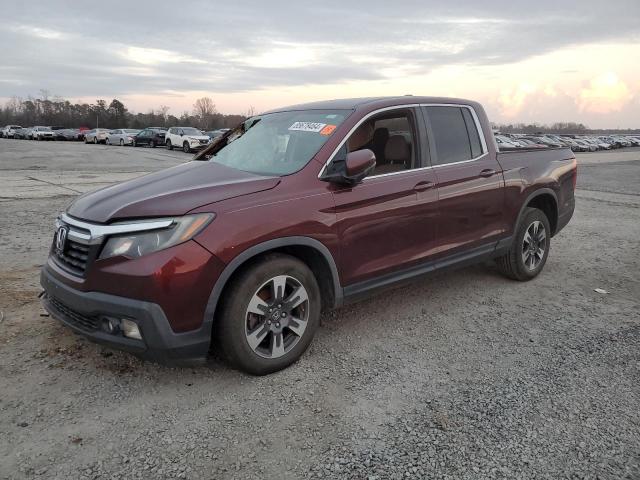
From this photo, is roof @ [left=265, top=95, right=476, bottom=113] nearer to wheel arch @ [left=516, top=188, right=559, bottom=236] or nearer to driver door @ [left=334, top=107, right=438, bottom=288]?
driver door @ [left=334, top=107, right=438, bottom=288]

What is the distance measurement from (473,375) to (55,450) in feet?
8.47

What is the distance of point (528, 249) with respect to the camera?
5281 mm

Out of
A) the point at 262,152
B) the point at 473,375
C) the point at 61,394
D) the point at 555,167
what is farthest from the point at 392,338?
the point at 555,167

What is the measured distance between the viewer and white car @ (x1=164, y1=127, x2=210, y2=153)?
3175 centimetres

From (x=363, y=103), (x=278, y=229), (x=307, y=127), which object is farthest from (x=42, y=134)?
(x=278, y=229)

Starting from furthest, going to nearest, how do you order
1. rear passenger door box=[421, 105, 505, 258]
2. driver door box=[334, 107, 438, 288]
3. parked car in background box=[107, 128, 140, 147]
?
parked car in background box=[107, 128, 140, 147]
rear passenger door box=[421, 105, 505, 258]
driver door box=[334, 107, 438, 288]

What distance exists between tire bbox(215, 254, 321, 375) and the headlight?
17.1 inches

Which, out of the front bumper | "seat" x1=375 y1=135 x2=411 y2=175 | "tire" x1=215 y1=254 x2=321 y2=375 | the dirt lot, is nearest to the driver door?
"seat" x1=375 y1=135 x2=411 y2=175

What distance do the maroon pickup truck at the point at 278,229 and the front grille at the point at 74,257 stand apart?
0.5 inches

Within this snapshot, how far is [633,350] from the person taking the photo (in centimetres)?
374

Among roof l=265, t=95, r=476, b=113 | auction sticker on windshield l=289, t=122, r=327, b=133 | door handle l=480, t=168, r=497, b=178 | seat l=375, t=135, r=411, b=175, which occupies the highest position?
roof l=265, t=95, r=476, b=113

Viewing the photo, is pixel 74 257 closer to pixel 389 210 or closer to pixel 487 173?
pixel 389 210

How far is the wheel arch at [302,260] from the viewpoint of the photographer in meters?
2.98

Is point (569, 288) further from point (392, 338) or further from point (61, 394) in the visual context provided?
point (61, 394)
